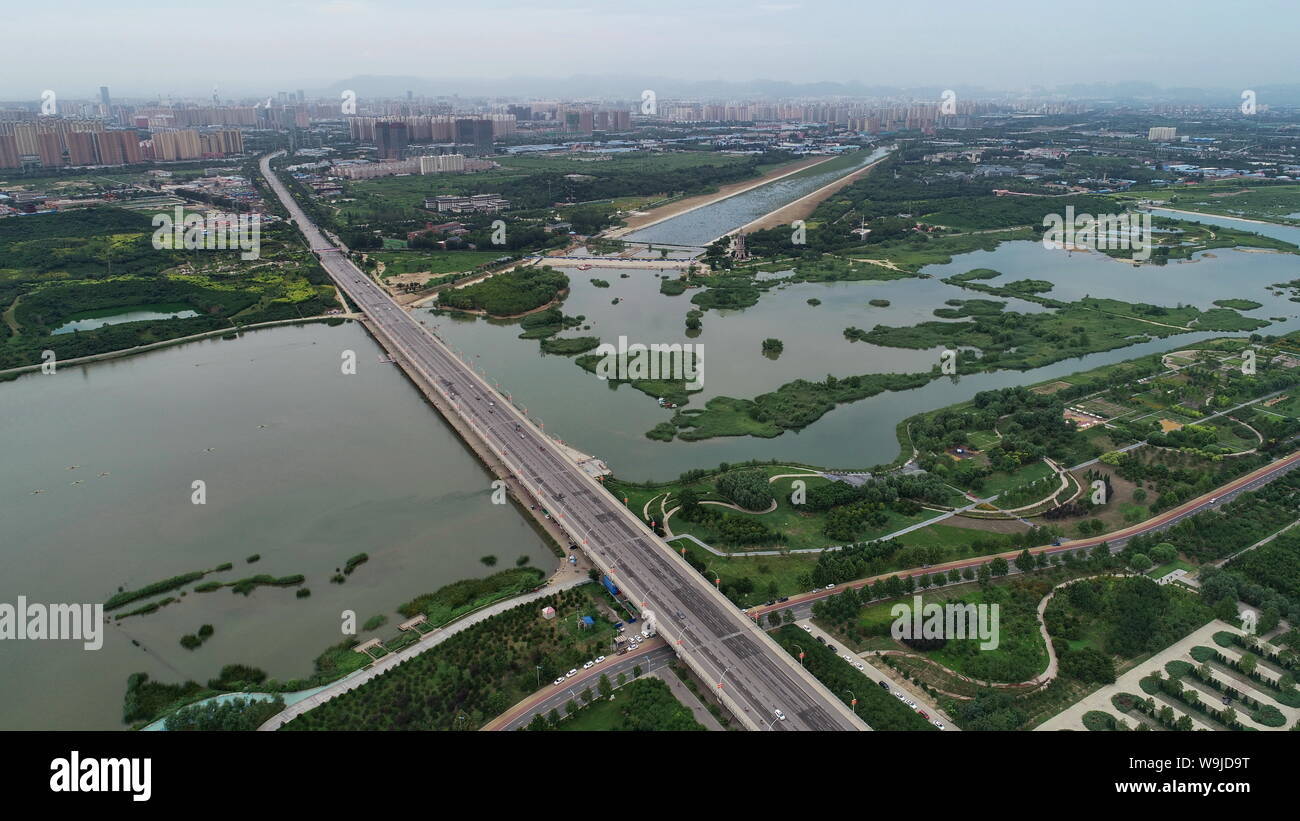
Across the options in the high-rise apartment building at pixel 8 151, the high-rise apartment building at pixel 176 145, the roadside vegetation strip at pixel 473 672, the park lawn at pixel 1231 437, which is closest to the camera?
the roadside vegetation strip at pixel 473 672

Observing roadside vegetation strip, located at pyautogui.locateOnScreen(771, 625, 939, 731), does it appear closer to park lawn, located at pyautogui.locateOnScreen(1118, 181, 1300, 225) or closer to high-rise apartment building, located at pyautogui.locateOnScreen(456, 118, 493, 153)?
park lawn, located at pyautogui.locateOnScreen(1118, 181, 1300, 225)

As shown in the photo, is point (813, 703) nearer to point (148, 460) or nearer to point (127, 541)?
point (127, 541)

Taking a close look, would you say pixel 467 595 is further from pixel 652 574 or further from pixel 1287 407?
pixel 1287 407

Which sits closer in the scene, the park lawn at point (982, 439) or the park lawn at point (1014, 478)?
the park lawn at point (1014, 478)

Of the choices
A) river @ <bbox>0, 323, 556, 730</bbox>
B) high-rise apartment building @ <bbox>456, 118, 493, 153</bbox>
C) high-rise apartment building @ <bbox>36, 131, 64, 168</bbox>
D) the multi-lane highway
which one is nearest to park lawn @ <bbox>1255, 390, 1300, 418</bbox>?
the multi-lane highway

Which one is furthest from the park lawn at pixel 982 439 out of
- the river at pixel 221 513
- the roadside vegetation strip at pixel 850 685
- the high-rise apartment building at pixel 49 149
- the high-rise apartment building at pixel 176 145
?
the high-rise apartment building at pixel 176 145

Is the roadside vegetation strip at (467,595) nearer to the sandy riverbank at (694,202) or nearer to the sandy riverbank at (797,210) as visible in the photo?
the sandy riverbank at (694,202)

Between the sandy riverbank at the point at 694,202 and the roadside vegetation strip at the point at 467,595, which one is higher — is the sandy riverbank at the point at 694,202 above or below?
above

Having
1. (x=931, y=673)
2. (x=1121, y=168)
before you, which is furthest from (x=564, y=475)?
(x=1121, y=168)
